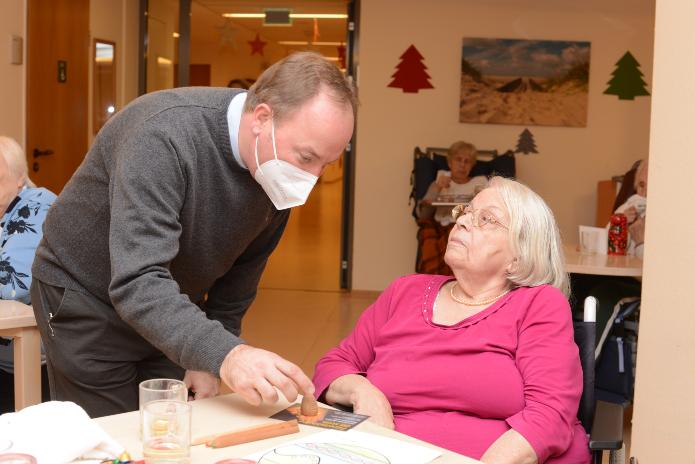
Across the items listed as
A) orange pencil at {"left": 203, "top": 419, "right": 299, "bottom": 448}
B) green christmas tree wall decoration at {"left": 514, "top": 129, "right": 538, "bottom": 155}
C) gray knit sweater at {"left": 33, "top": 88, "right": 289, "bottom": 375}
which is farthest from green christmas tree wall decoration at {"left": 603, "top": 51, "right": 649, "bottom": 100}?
orange pencil at {"left": 203, "top": 419, "right": 299, "bottom": 448}

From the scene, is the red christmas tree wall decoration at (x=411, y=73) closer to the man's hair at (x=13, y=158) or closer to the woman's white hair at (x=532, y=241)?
the man's hair at (x=13, y=158)

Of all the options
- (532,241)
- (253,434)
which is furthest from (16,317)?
(532,241)

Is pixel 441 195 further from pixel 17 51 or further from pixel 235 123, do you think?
pixel 235 123

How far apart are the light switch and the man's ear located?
12.7ft

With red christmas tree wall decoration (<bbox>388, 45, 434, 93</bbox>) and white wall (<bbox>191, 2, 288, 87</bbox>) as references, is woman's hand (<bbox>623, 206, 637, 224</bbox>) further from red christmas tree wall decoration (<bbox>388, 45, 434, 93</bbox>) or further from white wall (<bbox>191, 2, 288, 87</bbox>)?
white wall (<bbox>191, 2, 288, 87</bbox>)

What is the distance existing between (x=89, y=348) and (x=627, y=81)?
5.89 meters

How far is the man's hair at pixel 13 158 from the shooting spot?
2910 millimetres

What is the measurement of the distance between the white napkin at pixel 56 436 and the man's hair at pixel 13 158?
5.77ft

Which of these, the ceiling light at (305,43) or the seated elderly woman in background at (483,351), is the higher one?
the ceiling light at (305,43)

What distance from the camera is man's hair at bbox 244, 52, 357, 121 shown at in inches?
64.5

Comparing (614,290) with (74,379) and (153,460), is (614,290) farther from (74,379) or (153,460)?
(153,460)

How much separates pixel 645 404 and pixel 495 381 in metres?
1.00

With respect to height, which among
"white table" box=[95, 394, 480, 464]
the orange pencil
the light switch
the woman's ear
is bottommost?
"white table" box=[95, 394, 480, 464]

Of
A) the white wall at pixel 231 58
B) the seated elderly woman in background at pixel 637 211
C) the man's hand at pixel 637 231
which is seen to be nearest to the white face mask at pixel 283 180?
the seated elderly woman in background at pixel 637 211
